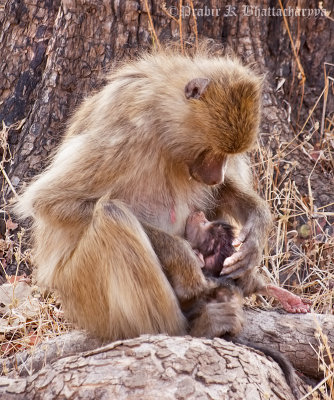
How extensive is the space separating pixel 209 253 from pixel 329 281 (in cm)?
119

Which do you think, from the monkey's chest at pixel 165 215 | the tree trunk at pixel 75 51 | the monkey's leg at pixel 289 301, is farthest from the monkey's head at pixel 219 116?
the tree trunk at pixel 75 51

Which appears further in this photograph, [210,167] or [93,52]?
[93,52]

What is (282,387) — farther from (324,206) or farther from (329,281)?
(324,206)

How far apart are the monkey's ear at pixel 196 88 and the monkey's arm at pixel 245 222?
2.75 feet

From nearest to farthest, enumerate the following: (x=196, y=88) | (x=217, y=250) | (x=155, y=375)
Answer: (x=155, y=375) → (x=196, y=88) → (x=217, y=250)

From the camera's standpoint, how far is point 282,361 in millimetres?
3859

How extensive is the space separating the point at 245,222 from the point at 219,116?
0.95 metres

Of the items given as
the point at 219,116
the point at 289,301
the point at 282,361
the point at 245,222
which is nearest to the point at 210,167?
the point at 219,116

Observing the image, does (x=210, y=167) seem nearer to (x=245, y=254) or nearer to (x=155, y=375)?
(x=245, y=254)

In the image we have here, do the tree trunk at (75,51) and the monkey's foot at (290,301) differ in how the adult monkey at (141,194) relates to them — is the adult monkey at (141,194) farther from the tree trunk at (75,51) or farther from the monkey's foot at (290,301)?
the tree trunk at (75,51)

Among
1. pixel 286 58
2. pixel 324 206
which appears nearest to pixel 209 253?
pixel 324 206

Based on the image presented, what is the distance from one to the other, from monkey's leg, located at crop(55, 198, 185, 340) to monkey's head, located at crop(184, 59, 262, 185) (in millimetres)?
535

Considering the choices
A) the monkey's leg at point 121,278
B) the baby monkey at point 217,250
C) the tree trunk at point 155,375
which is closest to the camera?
the tree trunk at point 155,375

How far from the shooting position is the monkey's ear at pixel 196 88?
399 centimetres
